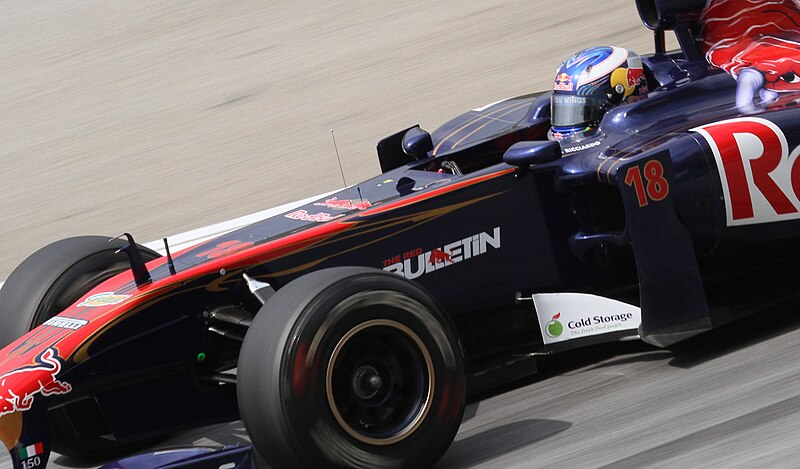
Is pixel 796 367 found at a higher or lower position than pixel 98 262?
lower

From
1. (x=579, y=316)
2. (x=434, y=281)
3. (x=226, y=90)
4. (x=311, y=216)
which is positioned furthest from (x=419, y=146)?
(x=226, y=90)

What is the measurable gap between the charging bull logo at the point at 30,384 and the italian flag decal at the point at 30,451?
148mm

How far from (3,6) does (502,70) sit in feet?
26.7

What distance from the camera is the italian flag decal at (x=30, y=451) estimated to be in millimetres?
4391

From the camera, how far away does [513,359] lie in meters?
5.35

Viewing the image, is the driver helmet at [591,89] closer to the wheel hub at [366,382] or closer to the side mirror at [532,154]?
the side mirror at [532,154]

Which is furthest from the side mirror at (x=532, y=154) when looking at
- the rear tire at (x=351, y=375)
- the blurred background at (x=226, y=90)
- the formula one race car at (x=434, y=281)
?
the blurred background at (x=226, y=90)

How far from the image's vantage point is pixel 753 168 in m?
5.30

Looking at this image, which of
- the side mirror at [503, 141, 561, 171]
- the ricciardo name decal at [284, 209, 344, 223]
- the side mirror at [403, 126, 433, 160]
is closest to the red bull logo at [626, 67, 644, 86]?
the side mirror at [503, 141, 561, 171]

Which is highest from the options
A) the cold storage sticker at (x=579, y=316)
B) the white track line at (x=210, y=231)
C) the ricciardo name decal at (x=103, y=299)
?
the ricciardo name decal at (x=103, y=299)

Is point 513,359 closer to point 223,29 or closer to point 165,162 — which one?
point 165,162

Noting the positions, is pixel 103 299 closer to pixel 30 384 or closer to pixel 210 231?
pixel 30 384

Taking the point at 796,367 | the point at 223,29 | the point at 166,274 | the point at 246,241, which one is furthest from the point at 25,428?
the point at 223,29

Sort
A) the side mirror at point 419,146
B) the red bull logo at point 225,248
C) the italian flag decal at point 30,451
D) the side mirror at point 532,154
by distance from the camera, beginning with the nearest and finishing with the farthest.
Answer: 1. the italian flag decal at point 30,451
2. the red bull logo at point 225,248
3. the side mirror at point 532,154
4. the side mirror at point 419,146
